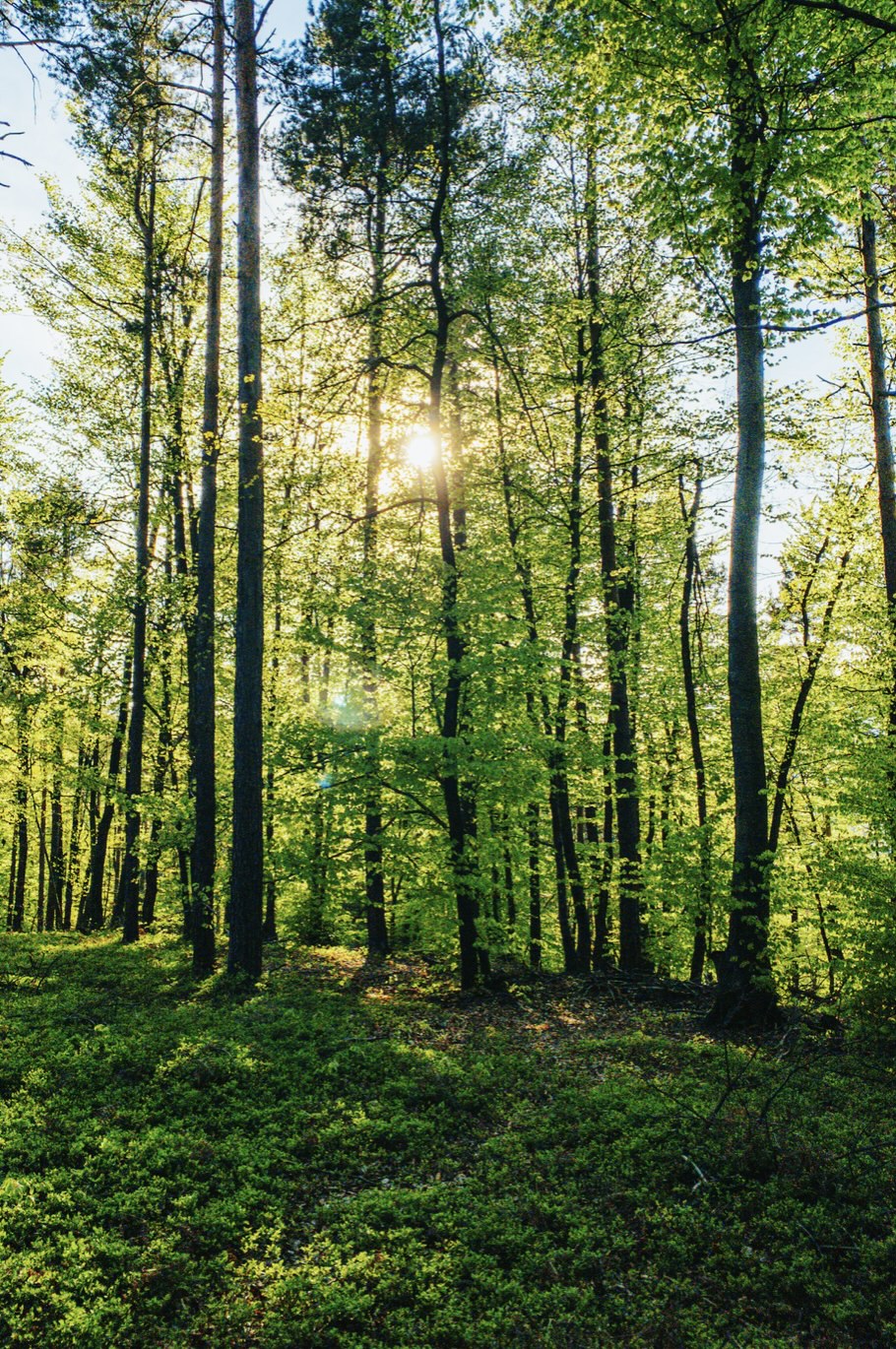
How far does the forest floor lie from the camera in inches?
148

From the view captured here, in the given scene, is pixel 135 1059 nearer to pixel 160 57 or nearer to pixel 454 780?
pixel 454 780

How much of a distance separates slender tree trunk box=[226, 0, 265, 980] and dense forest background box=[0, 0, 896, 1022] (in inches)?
2.2

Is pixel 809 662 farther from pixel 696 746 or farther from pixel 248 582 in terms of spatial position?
pixel 248 582

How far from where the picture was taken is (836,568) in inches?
556

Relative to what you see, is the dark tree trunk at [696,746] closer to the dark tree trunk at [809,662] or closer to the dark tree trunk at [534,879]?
the dark tree trunk at [809,662]

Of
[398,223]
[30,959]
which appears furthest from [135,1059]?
[398,223]

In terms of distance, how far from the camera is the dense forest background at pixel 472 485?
834cm

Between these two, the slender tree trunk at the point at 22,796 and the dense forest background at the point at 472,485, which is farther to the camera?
the slender tree trunk at the point at 22,796

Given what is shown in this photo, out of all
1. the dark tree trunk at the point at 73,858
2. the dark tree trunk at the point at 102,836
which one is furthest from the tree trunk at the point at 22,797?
the dark tree trunk at the point at 102,836

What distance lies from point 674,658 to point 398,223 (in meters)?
11.0

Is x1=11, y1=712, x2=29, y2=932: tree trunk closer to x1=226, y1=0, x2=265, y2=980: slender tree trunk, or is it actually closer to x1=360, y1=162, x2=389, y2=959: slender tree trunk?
x1=360, y1=162, x2=389, y2=959: slender tree trunk

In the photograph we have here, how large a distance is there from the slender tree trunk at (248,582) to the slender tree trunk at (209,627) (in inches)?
33.2

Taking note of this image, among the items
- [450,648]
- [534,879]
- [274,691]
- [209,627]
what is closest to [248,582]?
[209,627]

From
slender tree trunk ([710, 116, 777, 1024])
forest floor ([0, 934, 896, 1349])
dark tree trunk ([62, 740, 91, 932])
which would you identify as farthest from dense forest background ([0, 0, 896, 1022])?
dark tree trunk ([62, 740, 91, 932])
